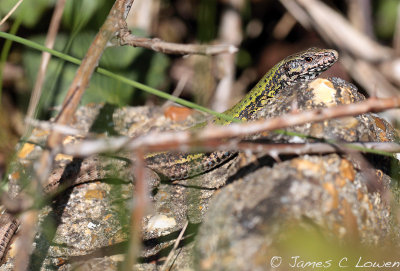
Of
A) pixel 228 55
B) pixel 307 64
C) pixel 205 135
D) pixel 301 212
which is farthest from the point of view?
pixel 228 55

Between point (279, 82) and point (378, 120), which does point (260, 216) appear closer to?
point (378, 120)

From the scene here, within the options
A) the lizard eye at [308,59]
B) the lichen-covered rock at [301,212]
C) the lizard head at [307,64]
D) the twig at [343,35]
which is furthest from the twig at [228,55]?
the lichen-covered rock at [301,212]

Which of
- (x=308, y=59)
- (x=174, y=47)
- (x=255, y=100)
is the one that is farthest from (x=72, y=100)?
(x=308, y=59)

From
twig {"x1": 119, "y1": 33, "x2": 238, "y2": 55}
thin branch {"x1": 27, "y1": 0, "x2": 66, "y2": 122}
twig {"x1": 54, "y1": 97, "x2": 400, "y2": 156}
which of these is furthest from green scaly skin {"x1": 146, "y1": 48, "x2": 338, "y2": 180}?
twig {"x1": 54, "y1": 97, "x2": 400, "y2": 156}

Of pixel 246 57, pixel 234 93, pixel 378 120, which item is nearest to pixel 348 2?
pixel 246 57

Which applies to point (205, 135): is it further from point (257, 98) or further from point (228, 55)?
point (228, 55)

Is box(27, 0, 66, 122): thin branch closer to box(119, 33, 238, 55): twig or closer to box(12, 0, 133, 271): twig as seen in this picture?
box(12, 0, 133, 271): twig
